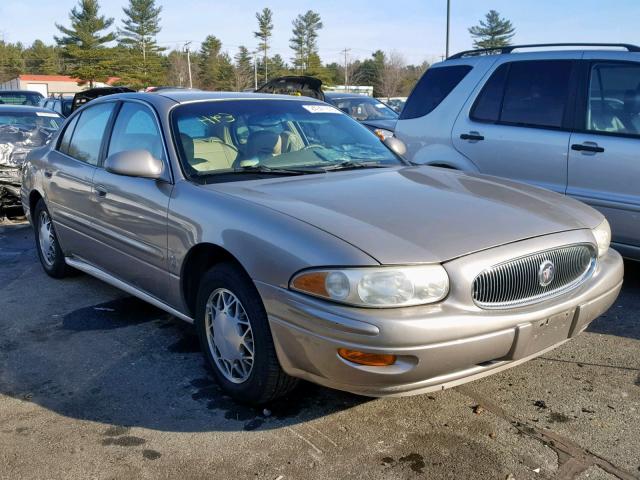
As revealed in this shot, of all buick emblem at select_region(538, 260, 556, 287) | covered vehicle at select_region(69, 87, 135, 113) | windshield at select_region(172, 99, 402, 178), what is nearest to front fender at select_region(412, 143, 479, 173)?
windshield at select_region(172, 99, 402, 178)

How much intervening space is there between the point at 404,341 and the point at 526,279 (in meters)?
0.68

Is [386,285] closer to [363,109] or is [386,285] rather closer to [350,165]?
[350,165]

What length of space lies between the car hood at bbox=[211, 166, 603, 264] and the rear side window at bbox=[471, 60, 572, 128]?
5.47ft

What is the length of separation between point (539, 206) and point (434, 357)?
1224mm

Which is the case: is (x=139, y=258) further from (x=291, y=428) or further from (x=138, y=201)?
(x=291, y=428)

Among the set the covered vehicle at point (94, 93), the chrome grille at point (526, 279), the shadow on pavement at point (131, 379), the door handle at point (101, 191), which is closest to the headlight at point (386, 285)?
the chrome grille at point (526, 279)

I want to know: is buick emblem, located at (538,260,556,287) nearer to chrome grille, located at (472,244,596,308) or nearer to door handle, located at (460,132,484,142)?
chrome grille, located at (472,244,596,308)

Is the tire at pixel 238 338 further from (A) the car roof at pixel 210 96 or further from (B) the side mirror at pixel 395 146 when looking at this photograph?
(B) the side mirror at pixel 395 146

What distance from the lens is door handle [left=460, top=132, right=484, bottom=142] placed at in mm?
5614

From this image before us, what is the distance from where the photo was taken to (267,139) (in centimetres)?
394

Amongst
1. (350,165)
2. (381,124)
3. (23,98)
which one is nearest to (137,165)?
(350,165)

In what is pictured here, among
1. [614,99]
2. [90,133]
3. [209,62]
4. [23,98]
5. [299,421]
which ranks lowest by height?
[299,421]

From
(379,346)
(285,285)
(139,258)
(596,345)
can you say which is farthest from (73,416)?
(596,345)

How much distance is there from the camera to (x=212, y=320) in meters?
3.35
